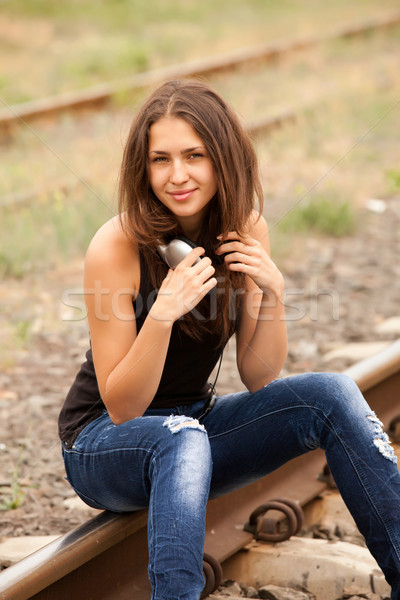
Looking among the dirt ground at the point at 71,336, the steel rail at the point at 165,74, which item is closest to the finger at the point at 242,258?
the dirt ground at the point at 71,336

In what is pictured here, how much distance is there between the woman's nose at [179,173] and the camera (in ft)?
8.48

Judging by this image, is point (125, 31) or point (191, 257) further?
point (125, 31)

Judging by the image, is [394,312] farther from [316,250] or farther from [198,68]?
[198,68]

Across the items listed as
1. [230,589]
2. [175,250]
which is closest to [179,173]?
[175,250]

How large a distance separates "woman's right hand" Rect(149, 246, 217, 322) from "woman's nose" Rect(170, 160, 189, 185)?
0.21 m

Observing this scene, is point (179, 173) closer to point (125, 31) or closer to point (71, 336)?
point (71, 336)

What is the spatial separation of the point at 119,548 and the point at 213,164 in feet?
4.07

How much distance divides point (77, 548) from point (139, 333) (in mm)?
651

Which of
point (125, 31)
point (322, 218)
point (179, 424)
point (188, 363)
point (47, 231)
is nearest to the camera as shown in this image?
point (179, 424)

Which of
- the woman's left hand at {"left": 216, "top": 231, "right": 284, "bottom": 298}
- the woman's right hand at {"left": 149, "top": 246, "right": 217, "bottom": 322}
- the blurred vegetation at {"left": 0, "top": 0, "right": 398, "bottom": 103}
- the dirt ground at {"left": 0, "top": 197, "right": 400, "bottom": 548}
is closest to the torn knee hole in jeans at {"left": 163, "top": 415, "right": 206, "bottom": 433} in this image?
the woman's right hand at {"left": 149, "top": 246, "right": 217, "bottom": 322}

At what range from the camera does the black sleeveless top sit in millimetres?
2768

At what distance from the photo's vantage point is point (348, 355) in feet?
15.7

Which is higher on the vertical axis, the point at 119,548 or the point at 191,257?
the point at 191,257

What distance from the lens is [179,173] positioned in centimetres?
258
